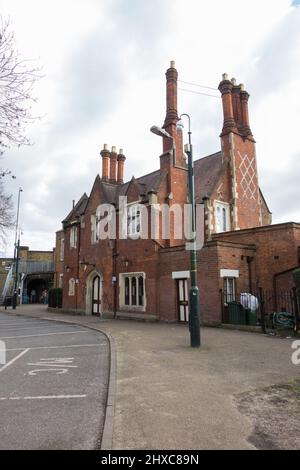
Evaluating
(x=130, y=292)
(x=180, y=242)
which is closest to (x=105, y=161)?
(x=180, y=242)

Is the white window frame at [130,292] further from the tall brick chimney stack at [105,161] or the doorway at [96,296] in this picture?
the tall brick chimney stack at [105,161]

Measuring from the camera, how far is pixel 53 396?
592 centimetres

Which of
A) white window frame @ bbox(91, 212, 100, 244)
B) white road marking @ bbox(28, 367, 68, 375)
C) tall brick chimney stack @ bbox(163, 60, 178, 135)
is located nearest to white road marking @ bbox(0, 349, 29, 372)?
white road marking @ bbox(28, 367, 68, 375)

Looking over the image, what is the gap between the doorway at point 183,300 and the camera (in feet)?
57.1

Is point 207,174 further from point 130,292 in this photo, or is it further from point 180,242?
point 130,292

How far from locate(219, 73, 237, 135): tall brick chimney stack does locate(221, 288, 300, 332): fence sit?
11.4 meters

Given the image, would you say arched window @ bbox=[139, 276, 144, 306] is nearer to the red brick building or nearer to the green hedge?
the red brick building

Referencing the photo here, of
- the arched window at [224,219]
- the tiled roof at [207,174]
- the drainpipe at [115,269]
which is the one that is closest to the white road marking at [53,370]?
the drainpipe at [115,269]

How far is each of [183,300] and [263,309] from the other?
17.1 ft

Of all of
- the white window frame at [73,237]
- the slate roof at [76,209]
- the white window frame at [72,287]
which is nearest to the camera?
the white window frame at [72,287]

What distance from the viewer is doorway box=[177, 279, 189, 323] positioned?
17406mm

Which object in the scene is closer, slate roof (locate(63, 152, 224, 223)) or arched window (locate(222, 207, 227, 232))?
slate roof (locate(63, 152, 224, 223))

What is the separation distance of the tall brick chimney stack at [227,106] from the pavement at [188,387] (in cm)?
1518

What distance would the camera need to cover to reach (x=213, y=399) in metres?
5.55
